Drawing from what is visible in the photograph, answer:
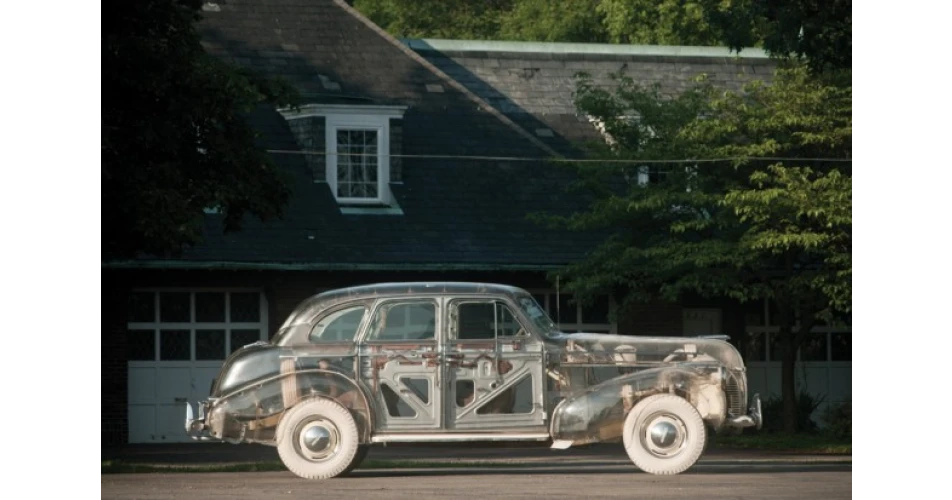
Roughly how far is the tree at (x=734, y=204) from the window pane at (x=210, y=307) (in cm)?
444

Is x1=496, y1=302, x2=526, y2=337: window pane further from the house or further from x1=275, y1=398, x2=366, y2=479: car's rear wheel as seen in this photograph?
the house

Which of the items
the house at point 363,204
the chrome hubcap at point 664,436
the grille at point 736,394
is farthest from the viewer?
the house at point 363,204

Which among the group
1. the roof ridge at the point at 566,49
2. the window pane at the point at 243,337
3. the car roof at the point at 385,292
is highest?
the roof ridge at the point at 566,49

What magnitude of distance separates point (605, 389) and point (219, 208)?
6142mm

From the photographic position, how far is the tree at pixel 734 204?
78.6ft

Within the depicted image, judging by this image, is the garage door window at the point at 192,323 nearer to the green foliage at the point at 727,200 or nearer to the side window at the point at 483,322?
the green foliage at the point at 727,200

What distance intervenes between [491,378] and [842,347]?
346 inches

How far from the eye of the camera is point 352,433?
672 inches

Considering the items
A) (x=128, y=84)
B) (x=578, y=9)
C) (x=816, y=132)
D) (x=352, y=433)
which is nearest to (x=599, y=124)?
(x=816, y=132)

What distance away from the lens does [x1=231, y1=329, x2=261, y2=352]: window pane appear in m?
22.1

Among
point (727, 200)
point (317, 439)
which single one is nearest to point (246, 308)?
point (317, 439)

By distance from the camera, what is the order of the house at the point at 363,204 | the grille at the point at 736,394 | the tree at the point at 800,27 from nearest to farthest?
the grille at the point at 736,394 < the tree at the point at 800,27 < the house at the point at 363,204

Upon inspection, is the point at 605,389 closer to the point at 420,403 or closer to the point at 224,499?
the point at 420,403

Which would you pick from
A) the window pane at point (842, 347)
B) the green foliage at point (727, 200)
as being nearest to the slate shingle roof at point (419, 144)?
the green foliage at point (727, 200)
